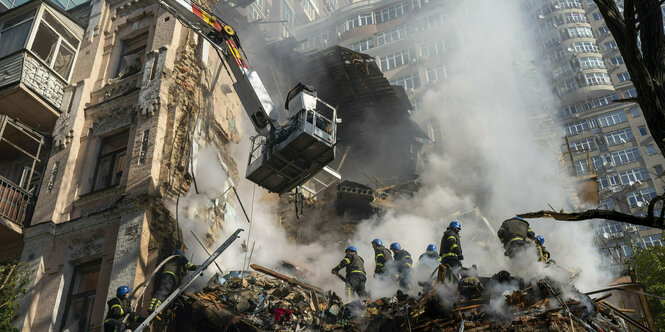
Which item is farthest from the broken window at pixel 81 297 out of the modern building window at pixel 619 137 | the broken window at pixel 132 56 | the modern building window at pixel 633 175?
the modern building window at pixel 619 137

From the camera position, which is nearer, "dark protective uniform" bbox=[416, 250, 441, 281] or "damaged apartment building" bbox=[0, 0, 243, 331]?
"dark protective uniform" bbox=[416, 250, 441, 281]

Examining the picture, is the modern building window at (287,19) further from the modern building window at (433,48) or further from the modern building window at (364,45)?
the modern building window at (433,48)

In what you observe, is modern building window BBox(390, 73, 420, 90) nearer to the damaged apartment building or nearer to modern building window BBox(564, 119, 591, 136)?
the damaged apartment building

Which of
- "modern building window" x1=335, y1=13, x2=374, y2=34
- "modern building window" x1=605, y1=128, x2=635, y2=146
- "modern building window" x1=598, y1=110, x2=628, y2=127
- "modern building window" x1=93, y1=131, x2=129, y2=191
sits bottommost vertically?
"modern building window" x1=93, y1=131, x2=129, y2=191

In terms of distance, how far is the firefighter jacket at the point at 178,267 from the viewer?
35.6 feet

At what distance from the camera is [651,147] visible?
51.4 metres

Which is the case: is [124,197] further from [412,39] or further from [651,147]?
[651,147]

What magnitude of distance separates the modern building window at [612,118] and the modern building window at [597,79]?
366cm

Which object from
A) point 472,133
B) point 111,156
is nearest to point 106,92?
point 111,156

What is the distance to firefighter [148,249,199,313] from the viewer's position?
10.4 meters

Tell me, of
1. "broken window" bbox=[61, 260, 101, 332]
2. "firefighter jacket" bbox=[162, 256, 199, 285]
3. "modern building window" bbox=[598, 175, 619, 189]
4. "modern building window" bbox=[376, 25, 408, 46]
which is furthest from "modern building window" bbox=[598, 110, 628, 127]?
Result: "broken window" bbox=[61, 260, 101, 332]

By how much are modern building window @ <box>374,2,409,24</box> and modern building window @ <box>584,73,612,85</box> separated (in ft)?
87.4

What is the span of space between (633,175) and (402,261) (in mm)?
48880

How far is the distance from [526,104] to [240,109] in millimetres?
16771
